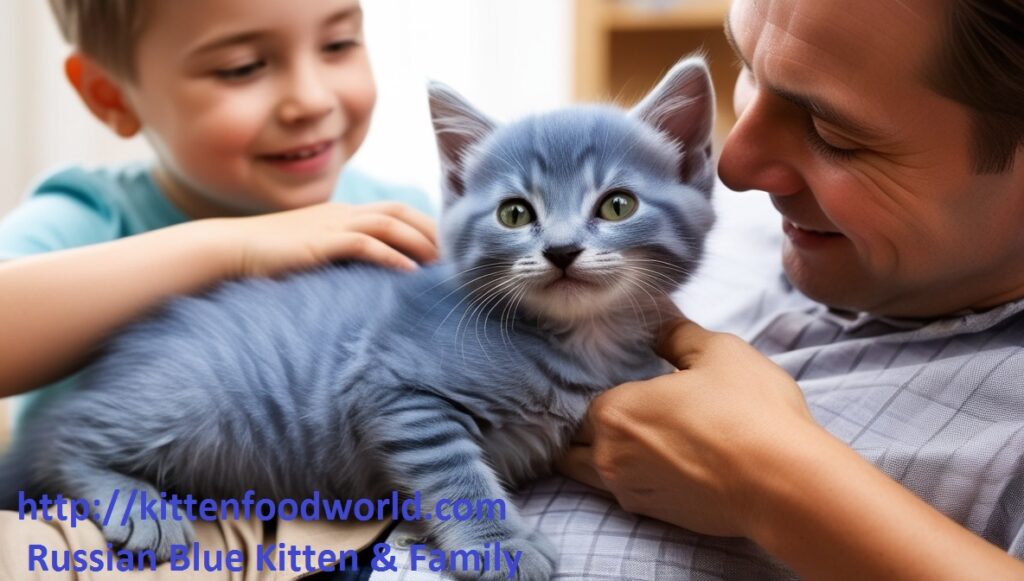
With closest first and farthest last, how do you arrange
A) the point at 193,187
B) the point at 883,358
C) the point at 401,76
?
the point at 883,358, the point at 193,187, the point at 401,76

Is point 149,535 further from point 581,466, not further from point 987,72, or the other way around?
point 987,72

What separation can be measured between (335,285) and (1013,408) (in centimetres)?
91

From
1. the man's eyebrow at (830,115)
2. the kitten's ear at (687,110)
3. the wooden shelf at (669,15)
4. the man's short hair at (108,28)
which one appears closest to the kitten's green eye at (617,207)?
the kitten's ear at (687,110)

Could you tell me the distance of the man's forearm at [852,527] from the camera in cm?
93

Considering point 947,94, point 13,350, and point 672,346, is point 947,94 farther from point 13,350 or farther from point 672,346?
point 13,350

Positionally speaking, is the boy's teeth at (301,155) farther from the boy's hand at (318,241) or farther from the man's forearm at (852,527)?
the man's forearm at (852,527)

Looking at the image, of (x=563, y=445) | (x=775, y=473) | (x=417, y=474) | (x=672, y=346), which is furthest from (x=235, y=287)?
(x=775, y=473)

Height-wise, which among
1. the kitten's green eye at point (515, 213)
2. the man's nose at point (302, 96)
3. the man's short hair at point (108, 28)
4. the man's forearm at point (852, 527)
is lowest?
the man's forearm at point (852, 527)

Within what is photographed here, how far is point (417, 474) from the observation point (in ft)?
3.59

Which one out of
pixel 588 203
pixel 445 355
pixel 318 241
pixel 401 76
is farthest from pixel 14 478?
pixel 401 76

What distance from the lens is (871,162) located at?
113 cm

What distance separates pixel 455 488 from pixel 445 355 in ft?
0.58

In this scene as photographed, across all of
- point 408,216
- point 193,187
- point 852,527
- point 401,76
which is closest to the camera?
point 852,527

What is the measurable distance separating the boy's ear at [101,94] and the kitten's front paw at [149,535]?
89cm
